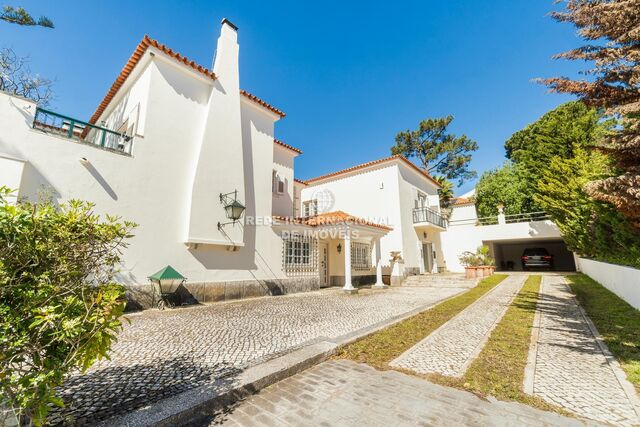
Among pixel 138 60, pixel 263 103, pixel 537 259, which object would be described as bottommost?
pixel 537 259

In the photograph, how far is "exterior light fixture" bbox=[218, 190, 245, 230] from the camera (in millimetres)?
9359

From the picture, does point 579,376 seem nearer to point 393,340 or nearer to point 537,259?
point 393,340

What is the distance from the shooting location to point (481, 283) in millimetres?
13539

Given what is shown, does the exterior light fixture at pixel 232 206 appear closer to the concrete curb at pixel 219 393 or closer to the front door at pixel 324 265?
the concrete curb at pixel 219 393

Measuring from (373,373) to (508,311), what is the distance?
18.8ft

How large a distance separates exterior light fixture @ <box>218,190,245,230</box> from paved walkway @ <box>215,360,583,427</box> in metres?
6.91

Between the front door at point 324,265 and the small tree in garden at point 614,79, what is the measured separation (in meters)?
11.3

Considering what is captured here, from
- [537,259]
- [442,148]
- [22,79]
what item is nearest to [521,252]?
[537,259]

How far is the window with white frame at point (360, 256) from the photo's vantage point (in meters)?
15.4

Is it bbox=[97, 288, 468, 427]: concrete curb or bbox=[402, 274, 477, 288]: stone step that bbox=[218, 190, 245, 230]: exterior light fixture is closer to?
bbox=[97, 288, 468, 427]: concrete curb

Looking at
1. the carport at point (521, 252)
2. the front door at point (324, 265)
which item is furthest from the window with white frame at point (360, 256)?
the carport at point (521, 252)

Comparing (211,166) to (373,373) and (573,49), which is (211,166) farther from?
(573,49)

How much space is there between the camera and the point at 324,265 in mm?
15086

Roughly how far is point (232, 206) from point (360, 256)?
9069 mm
